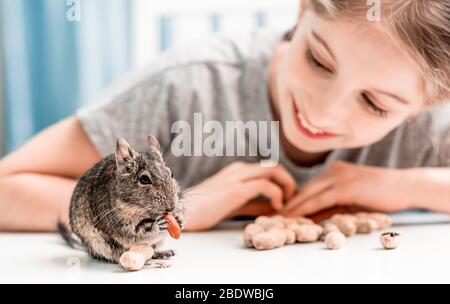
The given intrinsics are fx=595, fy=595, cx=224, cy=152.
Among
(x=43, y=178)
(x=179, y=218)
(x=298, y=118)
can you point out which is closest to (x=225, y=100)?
(x=298, y=118)

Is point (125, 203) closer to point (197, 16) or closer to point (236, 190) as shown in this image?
point (236, 190)

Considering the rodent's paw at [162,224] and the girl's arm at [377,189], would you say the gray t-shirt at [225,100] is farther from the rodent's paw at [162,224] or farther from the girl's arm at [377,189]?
the rodent's paw at [162,224]

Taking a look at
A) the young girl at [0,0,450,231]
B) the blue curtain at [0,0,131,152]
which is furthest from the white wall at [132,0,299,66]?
the young girl at [0,0,450,231]

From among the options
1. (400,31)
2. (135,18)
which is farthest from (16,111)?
(400,31)

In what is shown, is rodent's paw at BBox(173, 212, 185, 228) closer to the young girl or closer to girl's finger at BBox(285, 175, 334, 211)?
the young girl

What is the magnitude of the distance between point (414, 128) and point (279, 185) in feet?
0.80

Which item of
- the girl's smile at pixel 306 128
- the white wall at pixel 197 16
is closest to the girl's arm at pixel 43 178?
the girl's smile at pixel 306 128

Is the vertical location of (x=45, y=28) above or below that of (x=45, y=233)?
above

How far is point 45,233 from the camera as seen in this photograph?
1.79 feet

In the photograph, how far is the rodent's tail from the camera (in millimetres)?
464

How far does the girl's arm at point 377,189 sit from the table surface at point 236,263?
10cm

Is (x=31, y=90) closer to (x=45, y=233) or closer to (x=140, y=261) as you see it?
(x=45, y=233)

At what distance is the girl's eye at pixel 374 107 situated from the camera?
585 mm

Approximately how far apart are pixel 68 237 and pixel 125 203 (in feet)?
0.35
